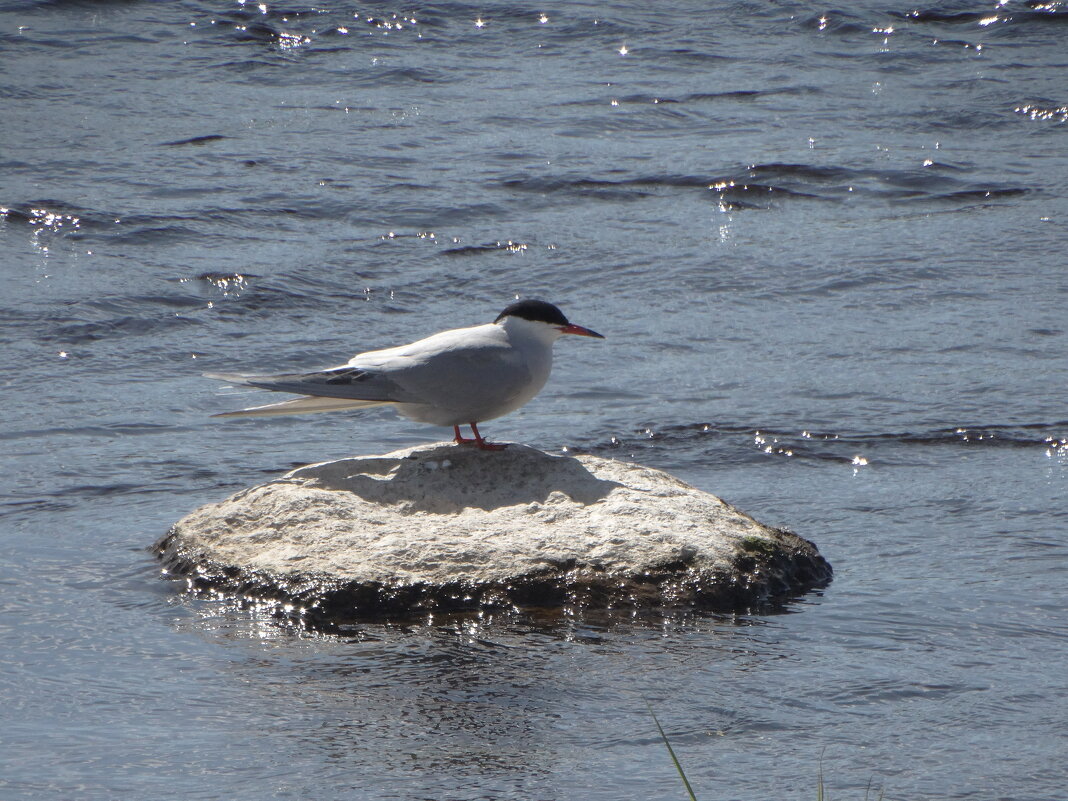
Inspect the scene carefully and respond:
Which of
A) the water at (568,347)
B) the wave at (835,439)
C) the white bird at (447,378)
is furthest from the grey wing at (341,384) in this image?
the wave at (835,439)

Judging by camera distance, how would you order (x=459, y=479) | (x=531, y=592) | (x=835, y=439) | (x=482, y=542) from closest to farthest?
(x=531, y=592)
(x=482, y=542)
(x=459, y=479)
(x=835, y=439)

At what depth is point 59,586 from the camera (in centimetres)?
491

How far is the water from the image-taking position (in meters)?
3.80

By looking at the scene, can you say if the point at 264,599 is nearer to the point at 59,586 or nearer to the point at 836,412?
the point at 59,586

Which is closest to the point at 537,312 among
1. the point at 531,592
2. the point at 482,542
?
the point at 482,542

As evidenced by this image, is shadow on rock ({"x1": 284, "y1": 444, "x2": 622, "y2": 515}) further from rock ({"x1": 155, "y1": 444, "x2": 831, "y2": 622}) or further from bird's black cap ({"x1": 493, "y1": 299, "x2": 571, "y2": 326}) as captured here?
bird's black cap ({"x1": 493, "y1": 299, "x2": 571, "y2": 326})

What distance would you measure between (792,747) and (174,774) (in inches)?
61.0

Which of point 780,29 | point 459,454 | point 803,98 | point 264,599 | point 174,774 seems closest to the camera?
point 174,774

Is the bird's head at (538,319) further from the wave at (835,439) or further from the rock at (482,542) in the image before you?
the wave at (835,439)

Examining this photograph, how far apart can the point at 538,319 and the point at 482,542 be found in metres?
1.14

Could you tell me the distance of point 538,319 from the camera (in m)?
5.59

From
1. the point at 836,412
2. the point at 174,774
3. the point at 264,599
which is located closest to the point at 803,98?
the point at 836,412

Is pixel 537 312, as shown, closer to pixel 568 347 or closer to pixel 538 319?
pixel 538 319

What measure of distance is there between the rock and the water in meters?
0.15
